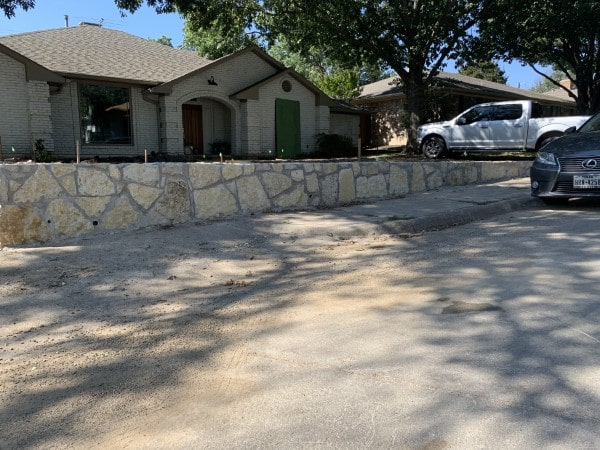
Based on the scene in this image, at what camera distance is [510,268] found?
520 cm

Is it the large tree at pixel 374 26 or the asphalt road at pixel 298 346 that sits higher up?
the large tree at pixel 374 26

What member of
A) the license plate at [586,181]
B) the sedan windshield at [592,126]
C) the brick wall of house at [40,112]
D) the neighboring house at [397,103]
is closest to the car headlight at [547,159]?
the license plate at [586,181]

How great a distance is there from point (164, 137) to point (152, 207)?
12453 mm

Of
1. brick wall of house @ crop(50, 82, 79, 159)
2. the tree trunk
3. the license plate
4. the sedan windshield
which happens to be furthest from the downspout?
the license plate

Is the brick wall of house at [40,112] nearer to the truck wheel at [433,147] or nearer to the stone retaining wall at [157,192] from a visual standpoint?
the stone retaining wall at [157,192]

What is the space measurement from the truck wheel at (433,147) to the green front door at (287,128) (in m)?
5.98

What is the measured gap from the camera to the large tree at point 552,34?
19203mm

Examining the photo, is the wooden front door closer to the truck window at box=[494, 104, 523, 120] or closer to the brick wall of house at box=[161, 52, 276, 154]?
the brick wall of house at box=[161, 52, 276, 154]

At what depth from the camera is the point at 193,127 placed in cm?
2055

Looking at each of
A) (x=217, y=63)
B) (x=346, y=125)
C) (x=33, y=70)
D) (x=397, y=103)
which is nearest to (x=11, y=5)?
(x=33, y=70)

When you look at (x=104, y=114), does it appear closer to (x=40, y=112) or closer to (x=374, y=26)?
(x=40, y=112)

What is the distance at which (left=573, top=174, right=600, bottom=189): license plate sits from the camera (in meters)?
7.63

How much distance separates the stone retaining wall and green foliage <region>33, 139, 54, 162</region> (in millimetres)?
9837

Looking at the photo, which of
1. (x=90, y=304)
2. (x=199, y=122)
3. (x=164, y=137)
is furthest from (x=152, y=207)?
(x=199, y=122)
